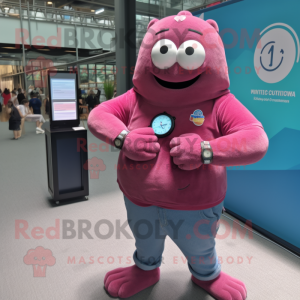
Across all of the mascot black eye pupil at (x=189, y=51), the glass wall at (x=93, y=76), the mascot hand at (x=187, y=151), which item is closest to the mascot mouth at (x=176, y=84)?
the mascot black eye pupil at (x=189, y=51)

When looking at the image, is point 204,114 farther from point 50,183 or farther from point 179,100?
point 50,183

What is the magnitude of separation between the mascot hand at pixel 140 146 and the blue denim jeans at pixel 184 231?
33 centimetres

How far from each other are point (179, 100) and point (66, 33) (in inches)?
392

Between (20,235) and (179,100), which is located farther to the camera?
(20,235)

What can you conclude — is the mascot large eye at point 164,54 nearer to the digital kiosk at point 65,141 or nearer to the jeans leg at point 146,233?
the jeans leg at point 146,233

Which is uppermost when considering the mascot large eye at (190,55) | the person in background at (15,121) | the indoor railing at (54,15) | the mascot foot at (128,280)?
the indoor railing at (54,15)

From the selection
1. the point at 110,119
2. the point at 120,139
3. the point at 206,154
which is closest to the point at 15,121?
the point at 110,119

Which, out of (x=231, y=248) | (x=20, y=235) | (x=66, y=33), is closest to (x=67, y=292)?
(x=20, y=235)

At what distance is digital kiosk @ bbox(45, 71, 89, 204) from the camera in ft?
9.85

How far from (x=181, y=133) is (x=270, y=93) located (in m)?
1.28

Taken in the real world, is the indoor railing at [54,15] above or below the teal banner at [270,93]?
above

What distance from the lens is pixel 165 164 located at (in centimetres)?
140

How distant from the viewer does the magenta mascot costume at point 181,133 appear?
4.24ft

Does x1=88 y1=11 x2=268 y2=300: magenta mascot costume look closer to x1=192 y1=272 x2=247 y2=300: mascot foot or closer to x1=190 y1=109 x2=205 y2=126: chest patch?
x1=190 y1=109 x2=205 y2=126: chest patch
